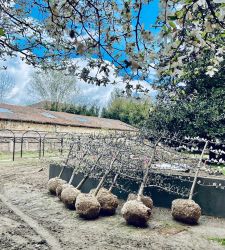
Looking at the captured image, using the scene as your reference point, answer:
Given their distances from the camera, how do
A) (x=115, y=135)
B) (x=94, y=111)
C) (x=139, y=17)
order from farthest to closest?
(x=94, y=111) → (x=115, y=135) → (x=139, y=17)

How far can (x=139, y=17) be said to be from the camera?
94.4 inches

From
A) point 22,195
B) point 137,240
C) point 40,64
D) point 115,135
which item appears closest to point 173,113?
point 115,135

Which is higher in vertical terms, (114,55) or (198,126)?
(114,55)

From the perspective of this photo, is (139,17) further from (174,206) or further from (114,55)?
(174,206)

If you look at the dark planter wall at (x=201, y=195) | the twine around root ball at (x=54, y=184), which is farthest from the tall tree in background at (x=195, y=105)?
the twine around root ball at (x=54, y=184)

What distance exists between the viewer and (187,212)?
5.70 meters

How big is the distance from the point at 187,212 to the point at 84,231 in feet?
6.04

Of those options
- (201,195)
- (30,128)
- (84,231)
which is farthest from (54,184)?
(30,128)

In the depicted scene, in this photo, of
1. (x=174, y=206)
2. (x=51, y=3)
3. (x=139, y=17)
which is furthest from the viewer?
(x=174, y=206)

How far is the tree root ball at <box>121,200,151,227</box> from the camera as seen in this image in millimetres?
5445

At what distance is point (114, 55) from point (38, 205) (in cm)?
→ 514

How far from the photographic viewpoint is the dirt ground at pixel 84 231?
4668mm

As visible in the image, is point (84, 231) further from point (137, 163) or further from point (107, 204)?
point (137, 163)

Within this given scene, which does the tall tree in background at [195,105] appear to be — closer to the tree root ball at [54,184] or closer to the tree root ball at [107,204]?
the tree root ball at [54,184]
